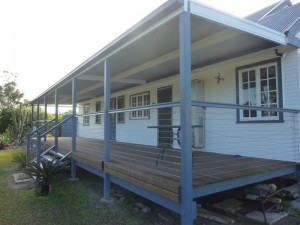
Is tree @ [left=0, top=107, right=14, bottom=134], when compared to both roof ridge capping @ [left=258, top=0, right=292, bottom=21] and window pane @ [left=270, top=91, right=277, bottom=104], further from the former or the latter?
window pane @ [left=270, top=91, right=277, bottom=104]

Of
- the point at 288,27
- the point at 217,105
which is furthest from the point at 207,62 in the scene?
the point at 217,105

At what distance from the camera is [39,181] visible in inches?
230

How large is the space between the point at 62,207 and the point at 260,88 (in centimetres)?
462

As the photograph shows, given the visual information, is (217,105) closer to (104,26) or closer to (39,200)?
(39,200)

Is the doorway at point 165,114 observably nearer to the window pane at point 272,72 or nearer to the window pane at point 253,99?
the window pane at point 253,99

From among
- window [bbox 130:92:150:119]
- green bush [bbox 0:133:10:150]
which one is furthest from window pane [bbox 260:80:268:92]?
green bush [bbox 0:133:10:150]

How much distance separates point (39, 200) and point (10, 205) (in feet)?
1.66

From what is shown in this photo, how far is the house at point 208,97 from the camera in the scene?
9.93 feet

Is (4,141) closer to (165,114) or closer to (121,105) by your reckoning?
(121,105)

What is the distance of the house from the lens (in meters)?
3.03

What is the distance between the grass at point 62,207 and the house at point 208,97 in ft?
1.54

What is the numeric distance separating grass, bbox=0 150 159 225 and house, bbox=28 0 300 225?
469 millimetres

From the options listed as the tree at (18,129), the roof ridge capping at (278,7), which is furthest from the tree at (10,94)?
the roof ridge capping at (278,7)

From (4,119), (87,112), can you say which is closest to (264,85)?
(87,112)
